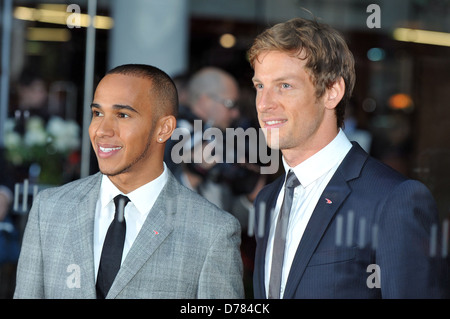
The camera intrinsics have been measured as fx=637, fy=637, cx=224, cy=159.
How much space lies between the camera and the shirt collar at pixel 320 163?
2.24 meters

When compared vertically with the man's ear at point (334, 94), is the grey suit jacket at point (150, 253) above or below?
below

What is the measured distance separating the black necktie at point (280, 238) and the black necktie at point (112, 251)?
565mm

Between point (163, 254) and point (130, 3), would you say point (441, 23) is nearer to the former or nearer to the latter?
point (130, 3)

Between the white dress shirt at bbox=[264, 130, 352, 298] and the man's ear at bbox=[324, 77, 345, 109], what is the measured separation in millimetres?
116

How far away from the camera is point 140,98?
2299 mm

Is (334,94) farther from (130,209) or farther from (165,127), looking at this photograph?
(130,209)

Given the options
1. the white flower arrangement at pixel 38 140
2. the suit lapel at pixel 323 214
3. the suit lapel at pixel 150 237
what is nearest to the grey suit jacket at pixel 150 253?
the suit lapel at pixel 150 237

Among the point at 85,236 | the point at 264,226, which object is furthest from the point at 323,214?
the point at 85,236

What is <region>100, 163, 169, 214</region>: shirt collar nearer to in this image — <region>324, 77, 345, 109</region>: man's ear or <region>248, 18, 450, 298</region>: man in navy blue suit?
<region>248, 18, 450, 298</region>: man in navy blue suit

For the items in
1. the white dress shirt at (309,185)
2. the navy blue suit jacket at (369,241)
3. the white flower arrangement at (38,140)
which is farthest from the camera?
the white flower arrangement at (38,140)

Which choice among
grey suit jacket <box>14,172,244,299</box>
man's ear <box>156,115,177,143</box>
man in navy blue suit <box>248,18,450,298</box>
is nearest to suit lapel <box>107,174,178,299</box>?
grey suit jacket <box>14,172,244,299</box>

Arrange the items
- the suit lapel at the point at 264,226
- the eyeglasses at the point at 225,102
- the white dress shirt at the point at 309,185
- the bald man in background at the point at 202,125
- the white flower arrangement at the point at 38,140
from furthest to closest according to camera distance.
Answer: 1. the white flower arrangement at the point at 38,140
2. the eyeglasses at the point at 225,102
3. the bald man in background at the point at 202,125
4. the suit lapel at the point at 264,226
5. the white dress shirt at the point at 309,185

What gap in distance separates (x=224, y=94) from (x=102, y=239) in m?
1.00

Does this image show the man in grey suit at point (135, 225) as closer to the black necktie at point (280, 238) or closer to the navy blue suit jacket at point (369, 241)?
the black necktie at point (280, 238)
